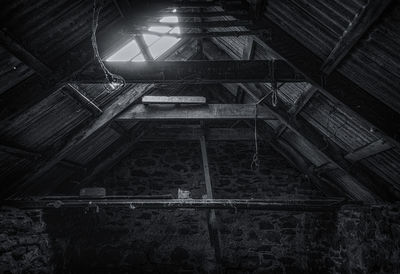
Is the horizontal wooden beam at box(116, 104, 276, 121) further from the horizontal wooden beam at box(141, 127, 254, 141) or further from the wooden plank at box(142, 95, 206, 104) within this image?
the horizontal wooden beam at box(141, 127, 254, 141)

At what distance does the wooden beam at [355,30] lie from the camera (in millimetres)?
1973

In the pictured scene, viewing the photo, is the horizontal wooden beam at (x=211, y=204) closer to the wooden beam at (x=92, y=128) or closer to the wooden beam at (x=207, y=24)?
the wooden beam at (x=92, y=128)

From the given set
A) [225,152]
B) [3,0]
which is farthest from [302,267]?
[3,0]

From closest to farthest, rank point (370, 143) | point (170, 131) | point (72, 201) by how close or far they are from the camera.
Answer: point (370, 143) < point (72, 201) < point (170, 131)

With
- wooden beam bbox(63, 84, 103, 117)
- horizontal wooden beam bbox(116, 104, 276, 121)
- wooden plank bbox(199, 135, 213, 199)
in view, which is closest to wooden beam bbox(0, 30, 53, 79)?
wooden beam bbox(63, 84, 103, 117)

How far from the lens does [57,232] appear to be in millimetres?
5625

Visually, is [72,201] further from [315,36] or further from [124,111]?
[315,36]

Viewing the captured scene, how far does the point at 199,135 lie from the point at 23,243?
372 cm

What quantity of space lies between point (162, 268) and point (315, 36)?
5.08 m

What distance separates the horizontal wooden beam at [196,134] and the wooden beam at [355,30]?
3.62 metres

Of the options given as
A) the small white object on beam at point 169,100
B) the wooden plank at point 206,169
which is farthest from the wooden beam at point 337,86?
the wooden plank at point 206,169

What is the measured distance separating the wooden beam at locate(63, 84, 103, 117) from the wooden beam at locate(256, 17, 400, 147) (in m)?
2.30

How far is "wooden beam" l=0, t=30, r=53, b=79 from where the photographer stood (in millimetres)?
2311

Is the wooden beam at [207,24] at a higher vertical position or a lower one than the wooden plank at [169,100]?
lower
